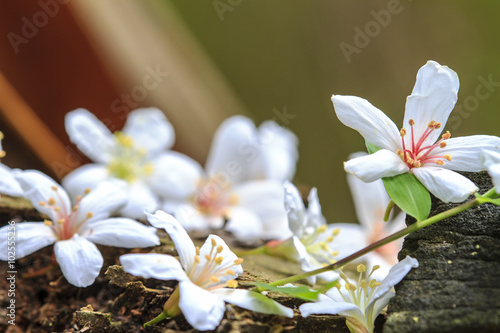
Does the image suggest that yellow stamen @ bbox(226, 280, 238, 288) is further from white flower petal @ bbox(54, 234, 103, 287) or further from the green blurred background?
the green blurred background

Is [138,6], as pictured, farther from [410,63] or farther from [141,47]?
[410,63]

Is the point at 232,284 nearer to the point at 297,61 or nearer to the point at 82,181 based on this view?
the point at 82,181

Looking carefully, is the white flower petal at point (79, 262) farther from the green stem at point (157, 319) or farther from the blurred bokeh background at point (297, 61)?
the blurred bokeh background at point (297, 61)

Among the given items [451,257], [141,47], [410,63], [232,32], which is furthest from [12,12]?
[410,63]

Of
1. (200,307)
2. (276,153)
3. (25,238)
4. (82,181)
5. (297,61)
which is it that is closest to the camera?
→ (200,307)

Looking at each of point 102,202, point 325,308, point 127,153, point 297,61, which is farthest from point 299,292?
point 297,61

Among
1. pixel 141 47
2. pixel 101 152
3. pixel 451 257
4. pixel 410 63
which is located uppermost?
pixel 141 47
